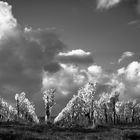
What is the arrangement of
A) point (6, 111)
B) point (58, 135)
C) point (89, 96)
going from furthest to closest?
point (6, 111), point (89, 96), point (58, 135)

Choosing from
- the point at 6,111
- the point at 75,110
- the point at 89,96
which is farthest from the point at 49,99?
the point at 6,111

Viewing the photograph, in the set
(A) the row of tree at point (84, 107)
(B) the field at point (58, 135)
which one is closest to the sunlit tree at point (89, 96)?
(A) the row of tree at point (84, 107)

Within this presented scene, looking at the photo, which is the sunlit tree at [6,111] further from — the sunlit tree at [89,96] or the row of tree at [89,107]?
the sunlit tree at [89,96]

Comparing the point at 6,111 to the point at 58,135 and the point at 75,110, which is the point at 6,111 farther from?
the point at 58,135

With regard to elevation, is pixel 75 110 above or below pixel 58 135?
above

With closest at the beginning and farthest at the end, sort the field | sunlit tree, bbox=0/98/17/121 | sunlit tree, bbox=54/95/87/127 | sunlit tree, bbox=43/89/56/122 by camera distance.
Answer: the field < sunlit tree, bbox=43/89/56/122 < sunlit tree, bbox=54/95/87/127 < sunlit tree, bbox=0/98/17/121

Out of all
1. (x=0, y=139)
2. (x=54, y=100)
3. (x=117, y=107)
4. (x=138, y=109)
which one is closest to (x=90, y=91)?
(x=54, y=100)

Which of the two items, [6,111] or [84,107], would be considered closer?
[84,107]

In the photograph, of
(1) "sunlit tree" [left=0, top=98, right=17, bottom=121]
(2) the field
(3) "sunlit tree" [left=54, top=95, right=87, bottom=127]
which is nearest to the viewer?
(2) the field

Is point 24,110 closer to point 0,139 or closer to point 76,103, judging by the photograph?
point 76,103

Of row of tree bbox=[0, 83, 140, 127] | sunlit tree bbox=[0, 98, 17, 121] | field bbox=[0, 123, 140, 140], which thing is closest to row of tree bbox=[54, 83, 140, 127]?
row of tree bbox=[0, 83, 140, 127]

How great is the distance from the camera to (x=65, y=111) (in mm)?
146500

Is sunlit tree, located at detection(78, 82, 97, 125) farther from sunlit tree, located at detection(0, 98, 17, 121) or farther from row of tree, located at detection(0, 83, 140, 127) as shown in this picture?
sunlit tree, located at detection(0, 98, 17, 121)

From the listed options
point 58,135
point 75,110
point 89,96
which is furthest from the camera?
point 75,110
